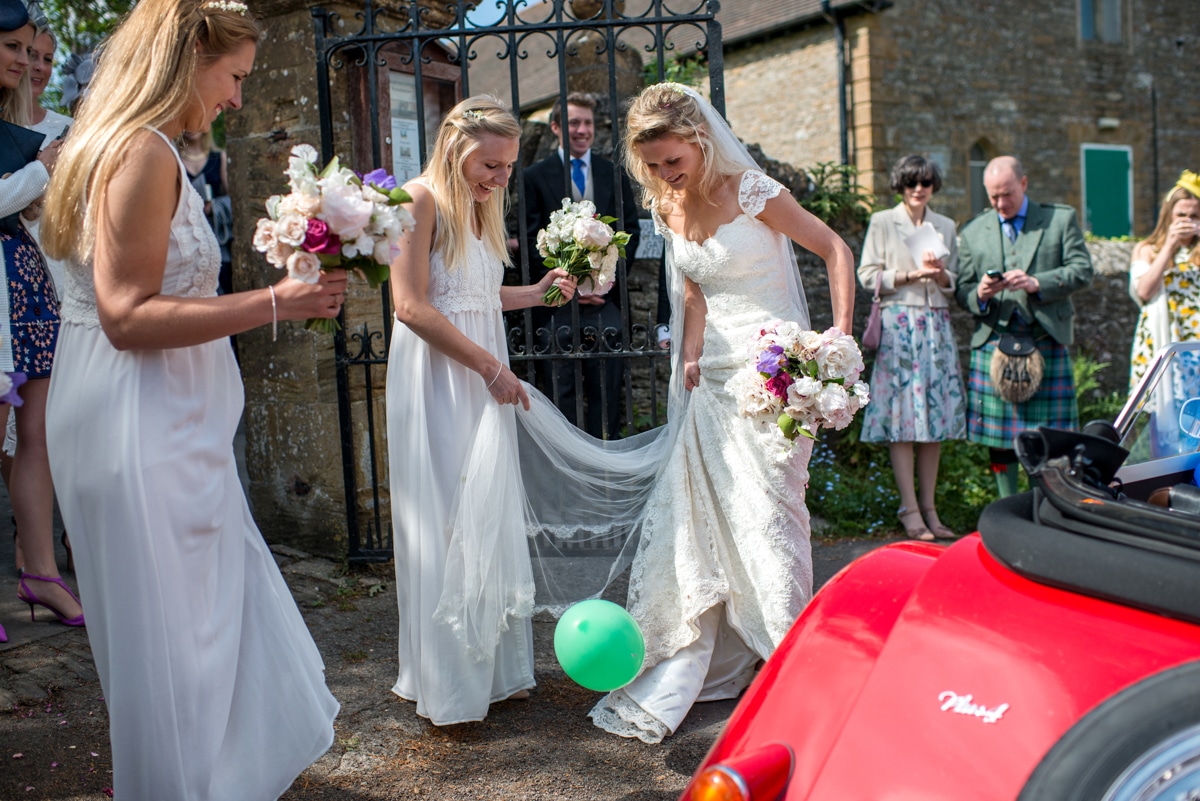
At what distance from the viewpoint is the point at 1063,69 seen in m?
20.2

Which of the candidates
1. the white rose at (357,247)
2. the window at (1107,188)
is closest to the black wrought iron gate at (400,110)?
the white rose at (357,247)

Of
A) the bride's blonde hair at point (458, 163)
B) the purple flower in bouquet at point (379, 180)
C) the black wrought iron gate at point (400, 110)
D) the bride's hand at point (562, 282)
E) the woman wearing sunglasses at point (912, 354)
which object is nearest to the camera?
the purple flower in bouquet at point (379, 180)

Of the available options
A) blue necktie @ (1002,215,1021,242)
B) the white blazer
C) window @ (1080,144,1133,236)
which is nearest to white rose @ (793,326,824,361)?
the white blazer

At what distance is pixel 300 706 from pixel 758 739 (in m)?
1.34

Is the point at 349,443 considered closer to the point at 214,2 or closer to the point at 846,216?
the point at 214,2

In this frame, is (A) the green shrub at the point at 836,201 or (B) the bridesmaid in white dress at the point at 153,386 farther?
(A) the green shrub at the point at 836,201

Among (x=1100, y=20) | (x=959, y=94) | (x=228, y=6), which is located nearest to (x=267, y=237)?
(x=228, y=6)

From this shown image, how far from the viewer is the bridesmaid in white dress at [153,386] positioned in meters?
2.23

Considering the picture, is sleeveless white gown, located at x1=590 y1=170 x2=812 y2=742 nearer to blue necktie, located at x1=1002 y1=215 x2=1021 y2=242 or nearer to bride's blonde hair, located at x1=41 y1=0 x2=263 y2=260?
bride's blonde hair, located at x1=41 y1=0 x2=263 y2=260

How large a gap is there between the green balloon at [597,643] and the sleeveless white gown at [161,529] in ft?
2.98

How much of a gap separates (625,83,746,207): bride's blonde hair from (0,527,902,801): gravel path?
199 centimetres

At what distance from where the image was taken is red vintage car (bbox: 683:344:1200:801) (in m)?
1.47

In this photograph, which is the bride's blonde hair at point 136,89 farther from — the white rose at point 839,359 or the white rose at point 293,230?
the white rose at point 839,359

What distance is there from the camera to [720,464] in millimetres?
3793
